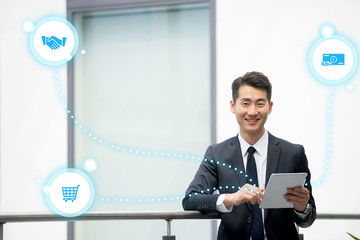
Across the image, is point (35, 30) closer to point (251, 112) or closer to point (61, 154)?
point (61, 154)

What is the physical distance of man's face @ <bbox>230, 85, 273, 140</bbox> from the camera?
9.67 ft

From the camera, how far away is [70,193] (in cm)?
525

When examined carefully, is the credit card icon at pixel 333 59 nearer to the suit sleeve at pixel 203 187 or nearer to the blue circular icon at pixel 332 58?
the blue circular icon at pixel 332 58

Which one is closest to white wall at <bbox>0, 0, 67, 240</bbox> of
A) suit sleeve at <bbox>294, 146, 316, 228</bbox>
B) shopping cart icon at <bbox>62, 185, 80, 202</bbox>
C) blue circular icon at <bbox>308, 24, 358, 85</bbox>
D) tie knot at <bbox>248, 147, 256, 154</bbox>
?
shopping cart icon at <bbox>62, 185, 80, 202</bbox>

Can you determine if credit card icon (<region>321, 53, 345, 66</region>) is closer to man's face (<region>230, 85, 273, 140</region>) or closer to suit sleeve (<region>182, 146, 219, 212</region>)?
man's face (<region>230, 85, 273, 140</region>)

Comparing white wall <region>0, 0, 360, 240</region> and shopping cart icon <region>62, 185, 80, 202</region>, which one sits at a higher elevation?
white wall <region>0, 0, 360, 240</region>

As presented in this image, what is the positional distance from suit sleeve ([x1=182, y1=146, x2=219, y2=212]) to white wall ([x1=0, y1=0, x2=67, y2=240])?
2.59 m

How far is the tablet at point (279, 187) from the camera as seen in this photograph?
2.66 m

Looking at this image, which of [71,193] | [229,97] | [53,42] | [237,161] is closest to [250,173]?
[237,161]

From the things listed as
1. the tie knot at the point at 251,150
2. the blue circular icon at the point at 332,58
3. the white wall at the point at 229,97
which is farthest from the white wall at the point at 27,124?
the tie knot at the point at 251,150

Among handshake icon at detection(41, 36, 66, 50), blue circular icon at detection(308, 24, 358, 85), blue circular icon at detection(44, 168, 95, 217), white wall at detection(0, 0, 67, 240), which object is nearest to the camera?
blue circular icon at detection(308, 24, 358, 85)

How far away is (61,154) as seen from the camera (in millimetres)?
5383

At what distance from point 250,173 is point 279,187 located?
0.22 m

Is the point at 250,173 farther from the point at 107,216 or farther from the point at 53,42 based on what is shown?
the point at 53,42
